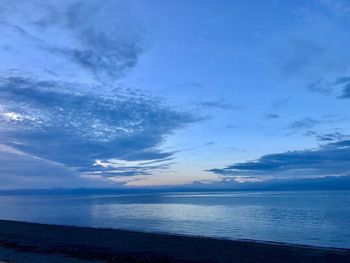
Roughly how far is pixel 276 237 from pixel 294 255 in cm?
1438

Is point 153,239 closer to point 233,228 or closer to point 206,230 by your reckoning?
point 206,230

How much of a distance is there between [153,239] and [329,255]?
1526 cm

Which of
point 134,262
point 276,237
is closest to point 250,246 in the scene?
point 276,237

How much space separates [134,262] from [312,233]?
29.0 m

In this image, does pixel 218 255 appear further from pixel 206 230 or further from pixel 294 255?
pixel 206 230

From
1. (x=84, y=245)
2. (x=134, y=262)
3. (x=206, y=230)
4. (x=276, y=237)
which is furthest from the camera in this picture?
(x=206, y=230)

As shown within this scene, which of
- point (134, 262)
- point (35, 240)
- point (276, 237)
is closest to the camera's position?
point (134, 262)

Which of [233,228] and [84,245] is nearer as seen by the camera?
[84,245]

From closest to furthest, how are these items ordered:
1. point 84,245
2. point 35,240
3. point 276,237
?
point 84,245 < point 35,240 < point 276,237

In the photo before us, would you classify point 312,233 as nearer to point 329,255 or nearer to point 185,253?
point 329,255

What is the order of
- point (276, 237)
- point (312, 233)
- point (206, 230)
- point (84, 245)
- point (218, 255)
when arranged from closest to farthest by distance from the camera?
point (218, 255) → point (84, 245) → point (276, 237) → point (312, 233) → point (206, 230)

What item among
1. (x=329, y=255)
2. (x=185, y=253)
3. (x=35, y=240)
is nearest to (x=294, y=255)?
(x=329, y=255)

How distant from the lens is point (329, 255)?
2703 cm

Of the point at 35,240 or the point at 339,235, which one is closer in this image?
the point at 35,240
